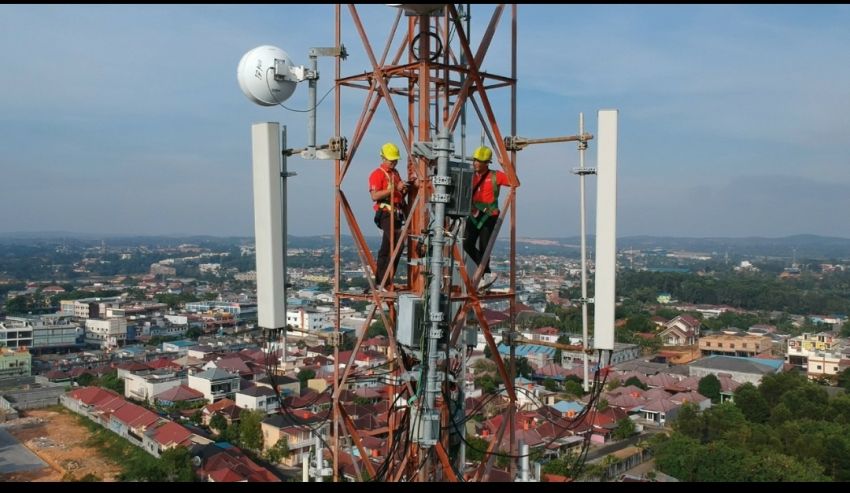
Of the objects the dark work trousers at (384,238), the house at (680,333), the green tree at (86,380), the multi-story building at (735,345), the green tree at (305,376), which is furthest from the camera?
the house at (680,333)

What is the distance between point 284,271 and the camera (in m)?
2.64

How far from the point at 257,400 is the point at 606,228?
14.2 m

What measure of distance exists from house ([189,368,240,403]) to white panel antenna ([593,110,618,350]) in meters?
15.8

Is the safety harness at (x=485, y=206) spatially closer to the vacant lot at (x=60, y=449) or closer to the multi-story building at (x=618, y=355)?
the vacant lot at (x=60, y=449)

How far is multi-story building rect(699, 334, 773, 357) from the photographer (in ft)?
82.7

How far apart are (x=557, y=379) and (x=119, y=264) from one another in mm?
60973

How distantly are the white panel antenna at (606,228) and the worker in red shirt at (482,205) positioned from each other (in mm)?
404

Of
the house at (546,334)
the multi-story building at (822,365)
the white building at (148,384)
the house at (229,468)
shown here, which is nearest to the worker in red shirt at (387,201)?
the house at (229,468)

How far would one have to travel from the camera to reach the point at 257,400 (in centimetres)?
1570

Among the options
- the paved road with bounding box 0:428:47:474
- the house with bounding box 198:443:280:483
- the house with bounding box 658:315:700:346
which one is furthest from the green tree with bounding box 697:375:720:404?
the paved road with bounding box 0:428:47:474

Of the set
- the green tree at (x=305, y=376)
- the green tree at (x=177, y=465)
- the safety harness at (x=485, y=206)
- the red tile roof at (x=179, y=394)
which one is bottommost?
the red tile roof at (x=179, y=394)

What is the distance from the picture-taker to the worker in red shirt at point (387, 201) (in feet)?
8.89
